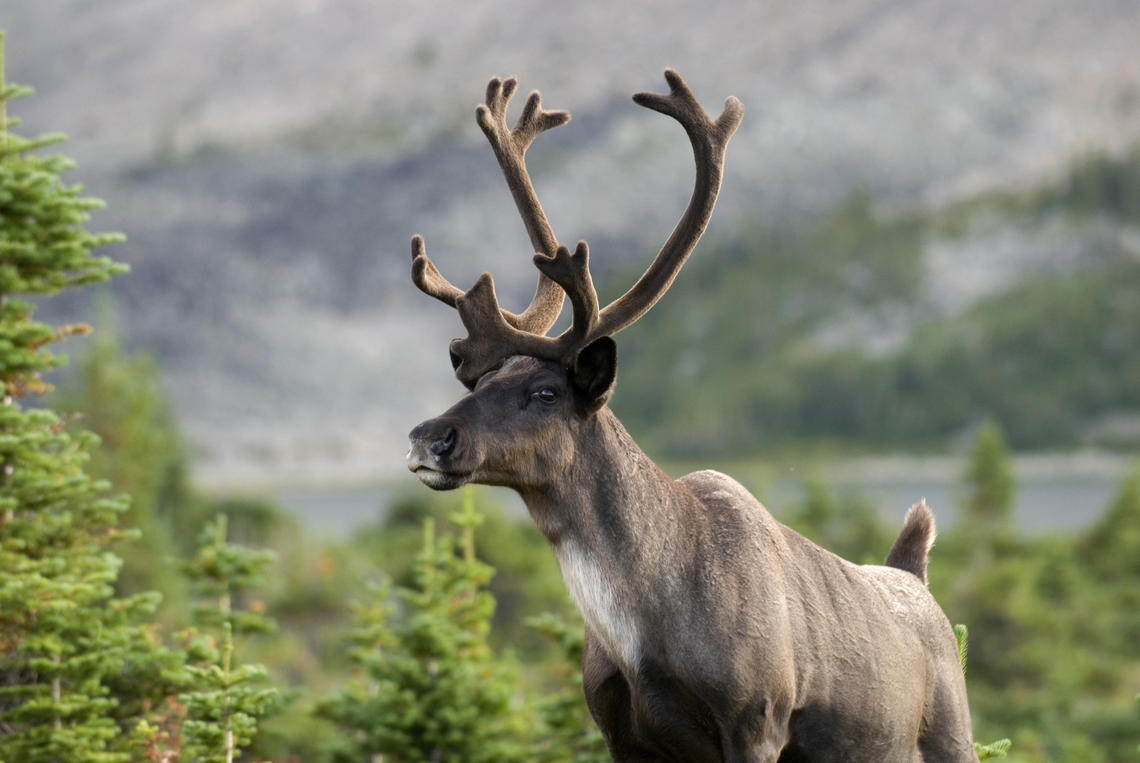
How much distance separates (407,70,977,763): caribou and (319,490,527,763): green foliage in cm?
587

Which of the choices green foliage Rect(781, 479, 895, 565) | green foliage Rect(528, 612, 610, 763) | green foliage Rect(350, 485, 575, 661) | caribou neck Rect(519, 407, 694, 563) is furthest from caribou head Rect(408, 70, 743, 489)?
green foliage Rect(781, 479, 895, 565)

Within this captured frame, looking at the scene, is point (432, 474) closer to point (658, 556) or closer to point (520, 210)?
point (658, 556)

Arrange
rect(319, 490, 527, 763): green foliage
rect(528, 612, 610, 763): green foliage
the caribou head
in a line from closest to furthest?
the caribou head
rect(319, 490, 527, 763): green foliage
rect(528, 612, 610, 763): green foliage

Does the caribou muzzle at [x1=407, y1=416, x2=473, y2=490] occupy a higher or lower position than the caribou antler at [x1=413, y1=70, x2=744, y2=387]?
Result: lower

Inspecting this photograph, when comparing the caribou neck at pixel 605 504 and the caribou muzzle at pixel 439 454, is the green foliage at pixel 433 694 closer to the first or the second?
the caribou neck at pixel 605 504

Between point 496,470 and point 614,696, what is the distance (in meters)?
1.38

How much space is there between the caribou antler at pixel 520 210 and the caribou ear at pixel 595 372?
1.61 ft

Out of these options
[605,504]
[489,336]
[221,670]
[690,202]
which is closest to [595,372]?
[489,336]

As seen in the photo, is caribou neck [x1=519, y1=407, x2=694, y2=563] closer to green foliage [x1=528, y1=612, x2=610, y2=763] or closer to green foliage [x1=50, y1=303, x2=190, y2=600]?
green foliage [x1=528, y1=612, x2=610, y2=763]

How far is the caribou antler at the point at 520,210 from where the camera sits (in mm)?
7641

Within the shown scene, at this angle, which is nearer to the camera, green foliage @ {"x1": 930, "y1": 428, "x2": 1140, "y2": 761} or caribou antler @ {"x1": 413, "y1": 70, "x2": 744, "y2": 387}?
caribou antler @ {"x1": 413, "y1": 70, "x2": 744, "y2": 387}

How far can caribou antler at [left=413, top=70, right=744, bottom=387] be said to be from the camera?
23.3ft

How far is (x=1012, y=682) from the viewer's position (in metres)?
45.4

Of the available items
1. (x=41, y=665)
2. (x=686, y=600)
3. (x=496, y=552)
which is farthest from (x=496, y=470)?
(x=496, y=552)
